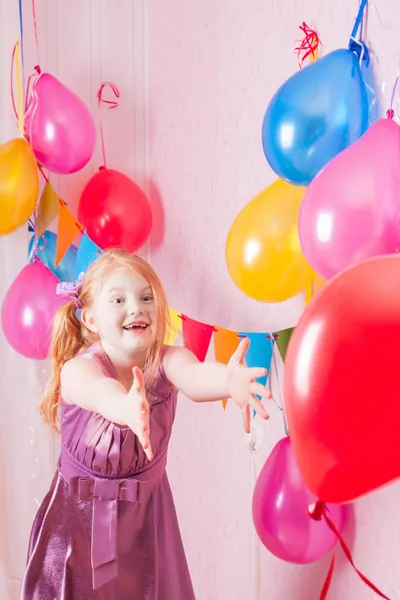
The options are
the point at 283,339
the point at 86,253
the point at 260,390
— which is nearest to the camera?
the point at 260,390

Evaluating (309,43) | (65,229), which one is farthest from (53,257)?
(309,43)

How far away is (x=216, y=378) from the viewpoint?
3.76ft

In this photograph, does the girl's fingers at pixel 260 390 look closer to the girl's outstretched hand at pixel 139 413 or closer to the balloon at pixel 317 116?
the girl's outstretched hand at pixel 139 413

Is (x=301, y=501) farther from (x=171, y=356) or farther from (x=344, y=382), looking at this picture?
(x=344, y=382)

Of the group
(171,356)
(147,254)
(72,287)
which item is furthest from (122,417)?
(147,254)

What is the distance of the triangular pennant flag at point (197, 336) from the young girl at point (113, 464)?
6.7 inches

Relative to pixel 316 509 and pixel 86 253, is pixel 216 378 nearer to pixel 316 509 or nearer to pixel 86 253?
pixel 316 509

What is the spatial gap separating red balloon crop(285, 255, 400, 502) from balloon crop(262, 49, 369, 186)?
361 mm

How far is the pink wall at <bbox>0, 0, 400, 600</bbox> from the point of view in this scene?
1.62 metres

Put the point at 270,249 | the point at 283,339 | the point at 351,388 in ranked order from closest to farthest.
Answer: the point at 351,388 < the point at 270,249 < the point at 283,339

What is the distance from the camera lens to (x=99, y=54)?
6.48ft

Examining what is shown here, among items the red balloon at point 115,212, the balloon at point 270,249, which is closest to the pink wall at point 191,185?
the red balloon at point 115,212

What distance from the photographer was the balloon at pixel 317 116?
1.16m

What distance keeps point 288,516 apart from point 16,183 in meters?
0.85
